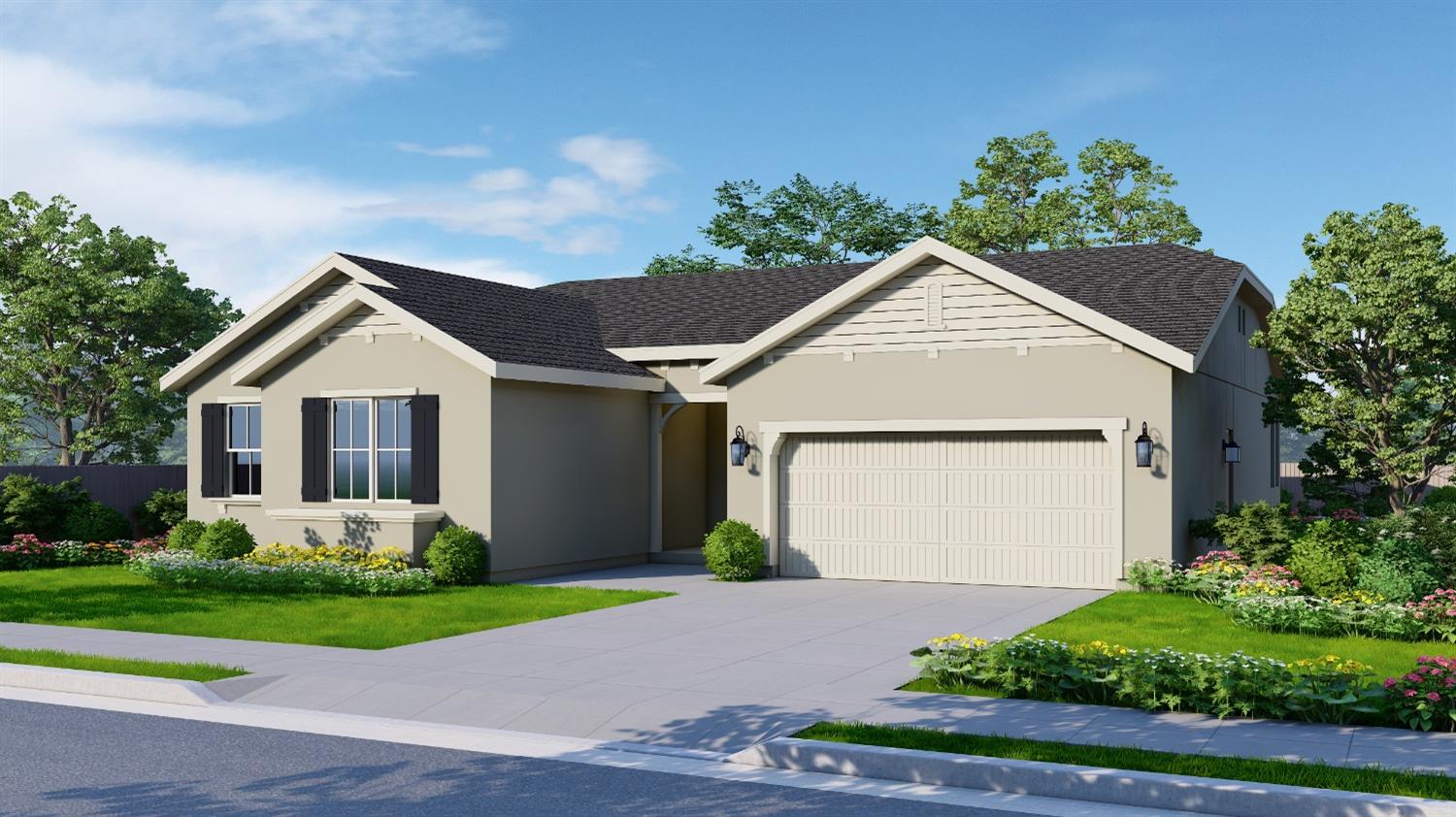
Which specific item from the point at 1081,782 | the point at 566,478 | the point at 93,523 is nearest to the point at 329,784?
the point at 1081,782

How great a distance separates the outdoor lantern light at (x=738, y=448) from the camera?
20141 mm

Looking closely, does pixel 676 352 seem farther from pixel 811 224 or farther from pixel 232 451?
pixel 811 224

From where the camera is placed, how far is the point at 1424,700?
8.89 m

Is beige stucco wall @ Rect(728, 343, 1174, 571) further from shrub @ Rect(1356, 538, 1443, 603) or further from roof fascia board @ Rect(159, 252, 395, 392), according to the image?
roof fascia board @ Rect(159, 252, 395, 392)

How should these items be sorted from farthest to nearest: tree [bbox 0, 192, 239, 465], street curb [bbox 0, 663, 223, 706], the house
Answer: tree [bbox 0, 192, 239, 465] → the house → street curb [bbox 0, 663, 223, 706]

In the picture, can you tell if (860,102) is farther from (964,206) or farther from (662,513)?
(662,513)

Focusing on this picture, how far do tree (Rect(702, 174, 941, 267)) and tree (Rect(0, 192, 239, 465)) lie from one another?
1708 cm

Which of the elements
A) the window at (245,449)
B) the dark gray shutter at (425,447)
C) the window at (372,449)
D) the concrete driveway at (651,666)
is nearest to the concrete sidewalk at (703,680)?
the concrete driveway at (651,666)

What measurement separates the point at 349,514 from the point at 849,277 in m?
10.5

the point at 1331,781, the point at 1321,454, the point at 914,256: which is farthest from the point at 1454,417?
the point at 1331,781

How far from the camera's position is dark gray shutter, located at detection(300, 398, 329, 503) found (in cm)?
2070

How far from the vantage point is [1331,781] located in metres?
7.38

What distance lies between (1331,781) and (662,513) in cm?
1654

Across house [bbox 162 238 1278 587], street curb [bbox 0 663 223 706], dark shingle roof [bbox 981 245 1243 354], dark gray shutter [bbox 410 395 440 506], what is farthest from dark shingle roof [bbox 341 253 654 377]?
street curb [bbox 0 663 223 706]
